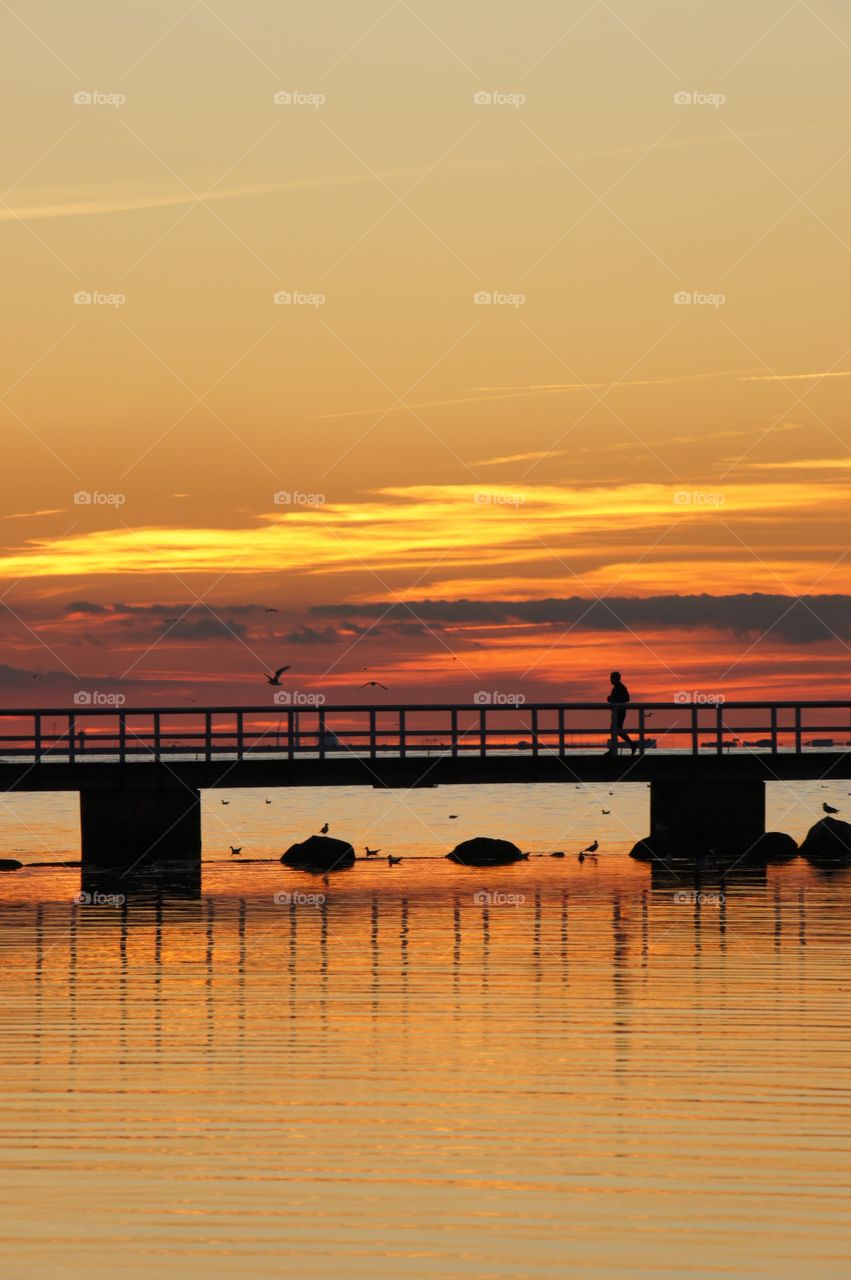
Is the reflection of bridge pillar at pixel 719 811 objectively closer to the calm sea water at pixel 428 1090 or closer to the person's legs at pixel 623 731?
the person's legs at pixel 623 731

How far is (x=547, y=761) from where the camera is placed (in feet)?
124

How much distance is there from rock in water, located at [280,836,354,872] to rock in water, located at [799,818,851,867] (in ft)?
33.8

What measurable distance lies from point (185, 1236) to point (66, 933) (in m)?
15.2

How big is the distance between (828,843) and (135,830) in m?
15.6

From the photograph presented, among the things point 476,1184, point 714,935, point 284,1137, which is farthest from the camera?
point 714,935

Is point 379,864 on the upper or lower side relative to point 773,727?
lower

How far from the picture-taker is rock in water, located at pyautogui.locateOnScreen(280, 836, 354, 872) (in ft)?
127

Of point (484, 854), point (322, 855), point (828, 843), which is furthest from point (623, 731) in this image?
point (322, 855)

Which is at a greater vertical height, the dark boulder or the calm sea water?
the calm sea water

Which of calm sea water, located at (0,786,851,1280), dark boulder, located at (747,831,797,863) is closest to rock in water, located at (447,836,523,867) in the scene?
dark boulder, located at (747,831,797,863)

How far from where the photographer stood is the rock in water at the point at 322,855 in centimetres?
3884

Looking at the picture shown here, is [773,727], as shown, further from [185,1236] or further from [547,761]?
[185,1236]

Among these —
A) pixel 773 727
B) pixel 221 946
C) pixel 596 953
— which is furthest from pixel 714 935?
pixel 773 727

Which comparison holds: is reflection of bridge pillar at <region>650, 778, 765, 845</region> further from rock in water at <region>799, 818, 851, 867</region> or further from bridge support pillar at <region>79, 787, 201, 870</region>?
bridge support pillar at <region>79, 787, 201, 870</region>
